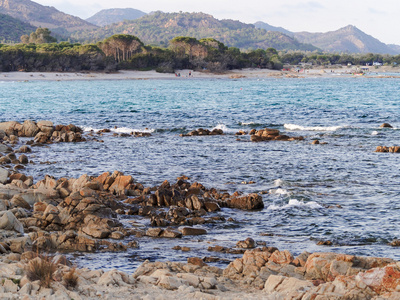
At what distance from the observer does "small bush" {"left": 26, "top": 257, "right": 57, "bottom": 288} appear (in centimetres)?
779

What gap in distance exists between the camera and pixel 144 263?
979cm

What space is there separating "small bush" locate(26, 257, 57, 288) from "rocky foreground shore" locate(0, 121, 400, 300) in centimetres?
2

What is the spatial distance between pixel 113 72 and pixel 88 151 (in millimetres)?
112001

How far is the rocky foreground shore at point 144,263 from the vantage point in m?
7.78

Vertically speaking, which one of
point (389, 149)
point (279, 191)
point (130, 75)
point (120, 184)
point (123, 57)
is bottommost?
point (279, 191)

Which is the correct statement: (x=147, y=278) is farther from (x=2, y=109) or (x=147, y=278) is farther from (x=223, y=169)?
(x=2, y=109)

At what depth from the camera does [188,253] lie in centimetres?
1110

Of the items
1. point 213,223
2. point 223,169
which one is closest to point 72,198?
point 213,223

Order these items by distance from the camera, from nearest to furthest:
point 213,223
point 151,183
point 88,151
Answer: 1. point 213,223
2. point 151,183
3. point 88,151

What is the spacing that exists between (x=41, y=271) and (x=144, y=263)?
2.43m

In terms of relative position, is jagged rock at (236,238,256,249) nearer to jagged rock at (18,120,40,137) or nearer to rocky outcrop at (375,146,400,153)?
rocky outcrop at (375,146,400,153)

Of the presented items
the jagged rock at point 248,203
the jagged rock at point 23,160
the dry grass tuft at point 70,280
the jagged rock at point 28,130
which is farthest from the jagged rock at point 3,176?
the jagged rock at point 28,130

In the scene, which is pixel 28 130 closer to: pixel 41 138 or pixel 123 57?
pixel 41 138

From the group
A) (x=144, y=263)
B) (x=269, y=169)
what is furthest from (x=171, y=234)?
(x=269, y=169)
